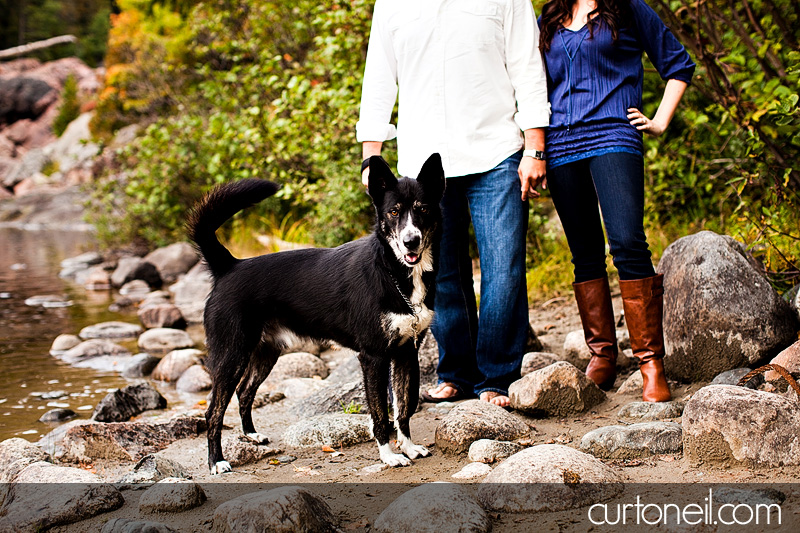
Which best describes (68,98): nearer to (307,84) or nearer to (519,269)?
(307,84)

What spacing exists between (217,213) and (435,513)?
1.98 meters

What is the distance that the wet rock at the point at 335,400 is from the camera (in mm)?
4305

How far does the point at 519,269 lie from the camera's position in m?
3.82

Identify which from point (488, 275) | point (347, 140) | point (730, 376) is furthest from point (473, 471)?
point (347, 140)

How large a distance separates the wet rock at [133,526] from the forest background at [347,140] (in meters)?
3.60

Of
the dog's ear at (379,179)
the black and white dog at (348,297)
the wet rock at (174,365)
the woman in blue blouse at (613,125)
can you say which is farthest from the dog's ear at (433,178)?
the wet rock at (174,365)

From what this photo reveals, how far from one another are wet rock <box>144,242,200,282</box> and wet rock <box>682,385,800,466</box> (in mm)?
9988

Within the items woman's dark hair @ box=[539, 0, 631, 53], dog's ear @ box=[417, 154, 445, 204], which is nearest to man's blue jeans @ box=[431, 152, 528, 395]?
dog's ear @ box=[417, 154, 445, 204]

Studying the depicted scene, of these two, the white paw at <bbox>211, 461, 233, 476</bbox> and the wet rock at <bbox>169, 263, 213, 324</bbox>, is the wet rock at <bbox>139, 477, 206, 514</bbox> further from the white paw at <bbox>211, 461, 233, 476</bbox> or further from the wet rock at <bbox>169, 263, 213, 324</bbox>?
the wet rock at <bbox>169, 263, 213, 324</bbox>

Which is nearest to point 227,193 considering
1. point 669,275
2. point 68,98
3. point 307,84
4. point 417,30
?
point 417,30

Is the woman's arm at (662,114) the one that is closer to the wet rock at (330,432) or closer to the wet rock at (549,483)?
the wet rock at (549,483)

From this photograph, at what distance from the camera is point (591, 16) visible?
11.9 feet

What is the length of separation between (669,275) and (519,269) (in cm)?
109

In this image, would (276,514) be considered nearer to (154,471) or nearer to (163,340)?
(154,471)
